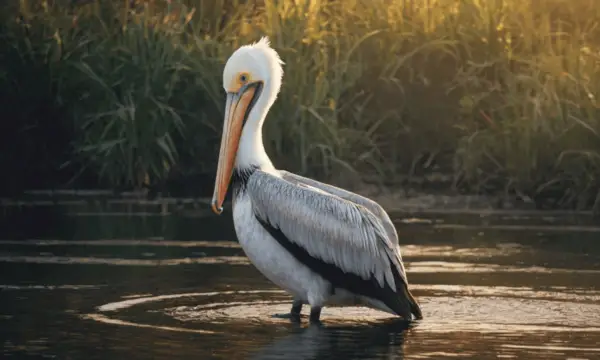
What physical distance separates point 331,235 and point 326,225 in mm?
67

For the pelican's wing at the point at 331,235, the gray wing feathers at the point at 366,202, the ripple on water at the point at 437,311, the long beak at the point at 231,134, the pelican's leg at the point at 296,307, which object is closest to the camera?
the ripple on water at the point at 437,311

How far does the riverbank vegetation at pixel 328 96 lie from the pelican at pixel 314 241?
5766mm

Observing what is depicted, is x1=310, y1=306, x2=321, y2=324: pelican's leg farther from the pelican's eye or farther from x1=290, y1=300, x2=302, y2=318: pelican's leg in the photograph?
the pelican's eye

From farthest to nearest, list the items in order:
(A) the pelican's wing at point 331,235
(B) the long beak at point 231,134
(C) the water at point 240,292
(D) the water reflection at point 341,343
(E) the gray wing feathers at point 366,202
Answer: (B) the long beak at point 231,134, (E) the gray wing feathers at point 366,202, (A) the pelican's wing at point 331,235, (C) the water at point 240,292, (D) the water reflection at point 341,343

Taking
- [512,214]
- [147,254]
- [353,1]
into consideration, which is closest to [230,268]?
[147,254]

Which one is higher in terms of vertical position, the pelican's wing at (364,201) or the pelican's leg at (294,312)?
the pelican's wing at (364,201)

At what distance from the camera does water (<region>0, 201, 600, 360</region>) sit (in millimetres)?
9086

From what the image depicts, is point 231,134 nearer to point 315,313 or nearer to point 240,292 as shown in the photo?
point 240,292

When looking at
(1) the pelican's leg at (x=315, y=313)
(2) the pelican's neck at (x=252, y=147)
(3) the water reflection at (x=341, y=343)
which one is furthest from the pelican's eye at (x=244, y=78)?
(3) the water reflection at (x=341, y=343)

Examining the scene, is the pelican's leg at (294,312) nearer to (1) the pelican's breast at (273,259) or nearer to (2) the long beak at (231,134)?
(1) the pelican's breast at (273,259)

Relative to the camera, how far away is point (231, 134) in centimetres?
1096

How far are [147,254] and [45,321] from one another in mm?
3441

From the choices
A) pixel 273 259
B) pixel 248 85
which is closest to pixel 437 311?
pixel 273 259

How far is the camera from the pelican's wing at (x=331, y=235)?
10.4m
